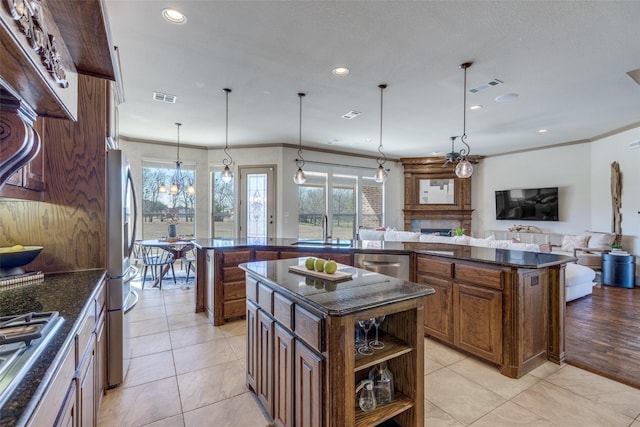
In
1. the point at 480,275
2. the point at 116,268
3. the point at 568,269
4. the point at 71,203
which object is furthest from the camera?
the point at 568,269

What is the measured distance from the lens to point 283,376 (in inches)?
66.3

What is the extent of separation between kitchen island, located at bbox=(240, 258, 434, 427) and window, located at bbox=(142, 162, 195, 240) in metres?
5.86

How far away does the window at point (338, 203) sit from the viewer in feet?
24.8

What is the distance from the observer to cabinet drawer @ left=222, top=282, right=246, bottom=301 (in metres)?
3.57

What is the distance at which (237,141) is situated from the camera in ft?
22.4

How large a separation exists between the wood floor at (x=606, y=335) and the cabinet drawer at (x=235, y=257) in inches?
134

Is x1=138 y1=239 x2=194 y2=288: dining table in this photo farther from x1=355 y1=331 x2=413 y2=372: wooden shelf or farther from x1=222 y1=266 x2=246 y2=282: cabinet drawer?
x1=355 y1=331 x2=413 y2=372: wooden shelf

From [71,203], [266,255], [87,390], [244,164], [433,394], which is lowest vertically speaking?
[433,394]

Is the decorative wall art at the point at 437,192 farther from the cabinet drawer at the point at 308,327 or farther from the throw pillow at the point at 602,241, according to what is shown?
the cabinet drawer at the point at 308,327

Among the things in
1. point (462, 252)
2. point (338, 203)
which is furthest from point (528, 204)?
point (462, 252)

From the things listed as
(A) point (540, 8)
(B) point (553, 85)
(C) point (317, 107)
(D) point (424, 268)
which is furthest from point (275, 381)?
(B) point (553, 85)

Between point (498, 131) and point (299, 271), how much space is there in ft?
18.9

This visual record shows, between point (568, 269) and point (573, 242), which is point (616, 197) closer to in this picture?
point (573, 242)

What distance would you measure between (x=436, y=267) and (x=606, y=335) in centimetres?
208
